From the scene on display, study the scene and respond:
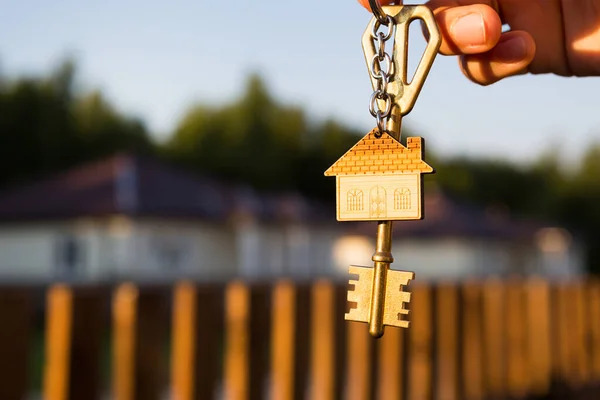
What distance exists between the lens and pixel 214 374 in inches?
106

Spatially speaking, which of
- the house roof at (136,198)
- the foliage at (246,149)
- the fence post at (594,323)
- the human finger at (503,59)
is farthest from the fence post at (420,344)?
the foliage at (246,149)

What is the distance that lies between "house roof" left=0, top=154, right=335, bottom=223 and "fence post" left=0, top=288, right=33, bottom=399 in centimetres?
2386

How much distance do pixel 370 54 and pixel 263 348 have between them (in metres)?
2.10

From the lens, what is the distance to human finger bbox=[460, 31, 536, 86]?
3.64ft

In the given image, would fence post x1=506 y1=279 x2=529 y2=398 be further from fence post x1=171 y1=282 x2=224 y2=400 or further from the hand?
the hand

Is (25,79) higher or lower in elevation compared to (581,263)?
higher

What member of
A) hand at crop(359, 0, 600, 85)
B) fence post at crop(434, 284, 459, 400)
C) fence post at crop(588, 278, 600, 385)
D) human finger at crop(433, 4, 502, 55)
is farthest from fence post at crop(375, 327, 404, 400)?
human finger at crop(433, 4, 502, 55)

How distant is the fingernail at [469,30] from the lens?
1.00 meters

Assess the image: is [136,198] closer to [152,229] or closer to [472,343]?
[152,229]

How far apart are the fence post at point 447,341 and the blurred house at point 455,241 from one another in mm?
27665

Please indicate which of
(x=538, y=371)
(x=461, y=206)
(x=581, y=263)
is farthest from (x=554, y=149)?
(x=538, y=371)

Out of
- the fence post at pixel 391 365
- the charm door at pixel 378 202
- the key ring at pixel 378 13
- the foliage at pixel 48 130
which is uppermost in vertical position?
the foliage at pixel 48 130

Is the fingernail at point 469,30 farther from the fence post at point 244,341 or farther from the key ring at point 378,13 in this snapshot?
the fence post at point 244,341

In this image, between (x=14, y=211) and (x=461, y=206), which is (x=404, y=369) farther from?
(x=461, y=206)
